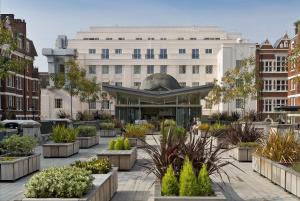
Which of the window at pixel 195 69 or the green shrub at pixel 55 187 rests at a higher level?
the window at pixel 195 69

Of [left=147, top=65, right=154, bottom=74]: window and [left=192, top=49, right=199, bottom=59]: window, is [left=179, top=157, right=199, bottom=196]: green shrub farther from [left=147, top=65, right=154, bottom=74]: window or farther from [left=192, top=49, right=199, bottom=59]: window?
[left=192, top=49, right=199, bottom=59]: window

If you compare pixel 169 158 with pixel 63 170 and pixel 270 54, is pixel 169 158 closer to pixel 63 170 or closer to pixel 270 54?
pixel 63 170

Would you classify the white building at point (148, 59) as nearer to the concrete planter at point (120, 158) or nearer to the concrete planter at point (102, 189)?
the concrete planter at point (120, 158)

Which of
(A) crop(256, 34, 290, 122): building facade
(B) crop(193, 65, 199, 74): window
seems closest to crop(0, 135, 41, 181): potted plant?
(A) crop(256, 34, 290, 122): building facade

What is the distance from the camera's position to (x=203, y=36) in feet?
308

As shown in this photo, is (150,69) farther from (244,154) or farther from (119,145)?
(119,145)

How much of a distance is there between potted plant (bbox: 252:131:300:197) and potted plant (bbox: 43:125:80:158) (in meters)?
8.70

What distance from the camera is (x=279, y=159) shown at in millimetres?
13070

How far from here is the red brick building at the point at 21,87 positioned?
176 feet

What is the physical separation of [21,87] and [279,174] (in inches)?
2046

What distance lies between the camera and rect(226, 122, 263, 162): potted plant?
59.4ft

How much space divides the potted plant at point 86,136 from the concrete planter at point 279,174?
1200cm

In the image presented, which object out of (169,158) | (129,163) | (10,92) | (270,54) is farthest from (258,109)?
(169,158)

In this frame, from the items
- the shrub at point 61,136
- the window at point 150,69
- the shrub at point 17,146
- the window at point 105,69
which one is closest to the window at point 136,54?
the window at point 150,69
